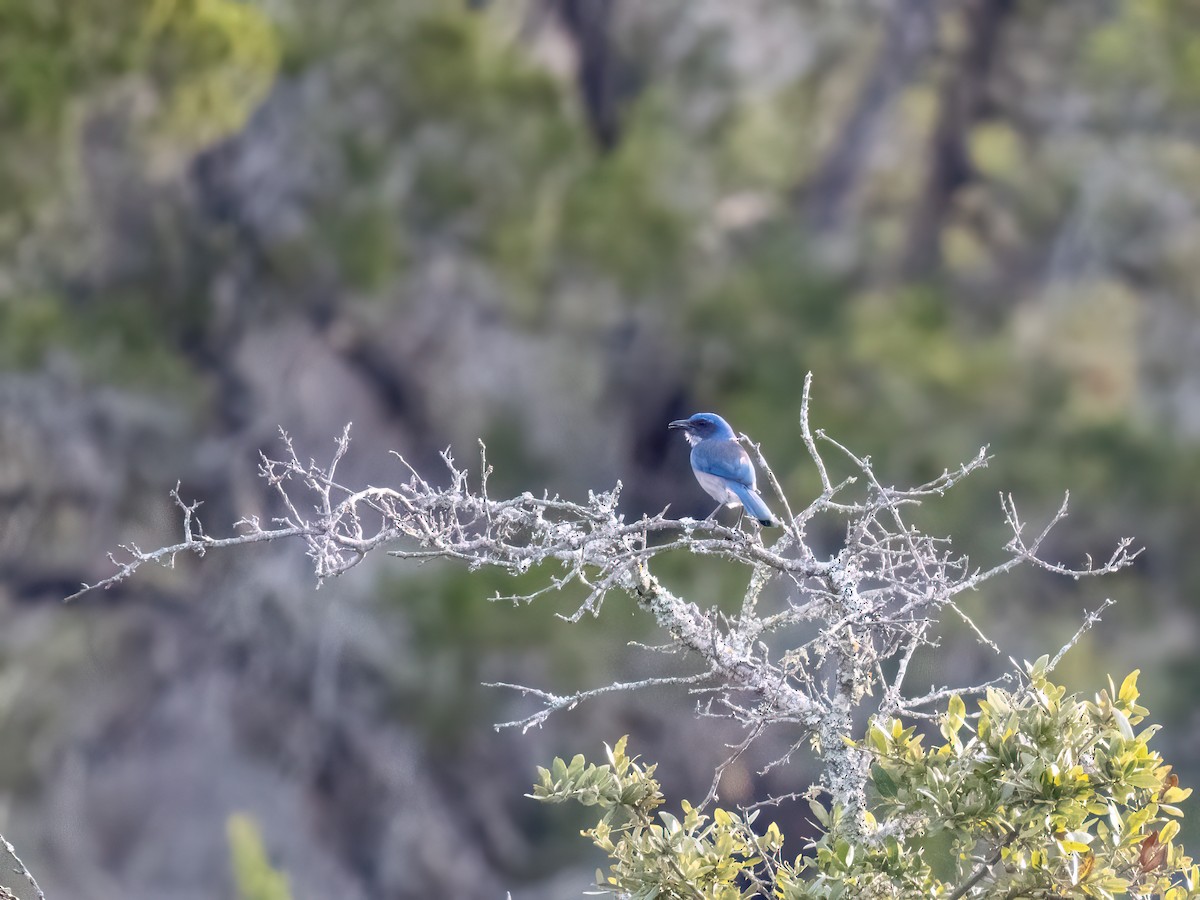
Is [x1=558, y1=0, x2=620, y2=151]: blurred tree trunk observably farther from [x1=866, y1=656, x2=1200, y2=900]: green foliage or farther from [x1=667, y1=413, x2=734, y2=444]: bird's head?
[x1=866, y1=656, x2=1200, y2=900]: green foliage

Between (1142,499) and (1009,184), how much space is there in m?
2.25

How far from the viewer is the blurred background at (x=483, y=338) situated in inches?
309

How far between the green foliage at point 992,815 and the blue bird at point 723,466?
1.22 metres

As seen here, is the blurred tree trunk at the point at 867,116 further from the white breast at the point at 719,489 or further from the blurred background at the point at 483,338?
the white breast at the point at 719,489

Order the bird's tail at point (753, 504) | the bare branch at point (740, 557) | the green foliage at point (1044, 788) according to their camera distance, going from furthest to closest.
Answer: the bird's tail at point (753, 504)
the bare branch at point (740, 557)
the green foliage at point (1044, 788)

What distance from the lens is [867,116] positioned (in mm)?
8461

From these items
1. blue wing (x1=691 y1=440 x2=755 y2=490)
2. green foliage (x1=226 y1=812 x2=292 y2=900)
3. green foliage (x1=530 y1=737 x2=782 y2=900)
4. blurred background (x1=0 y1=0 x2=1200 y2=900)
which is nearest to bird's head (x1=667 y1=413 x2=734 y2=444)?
blue wing (x1=691 y1=440 x2=755 y2=490)

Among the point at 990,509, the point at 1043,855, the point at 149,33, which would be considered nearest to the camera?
the point at 1043,855

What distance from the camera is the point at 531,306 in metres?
8.34

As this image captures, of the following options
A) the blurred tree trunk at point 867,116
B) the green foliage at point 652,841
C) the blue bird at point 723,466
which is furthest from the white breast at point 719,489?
the blurred tree trunk at point 867,116

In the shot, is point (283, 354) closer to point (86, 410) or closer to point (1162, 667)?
point (86, 410)

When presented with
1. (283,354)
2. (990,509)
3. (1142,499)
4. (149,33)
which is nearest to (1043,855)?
(990,509)

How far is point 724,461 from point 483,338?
443 cm

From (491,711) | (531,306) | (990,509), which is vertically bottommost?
(491,711)
